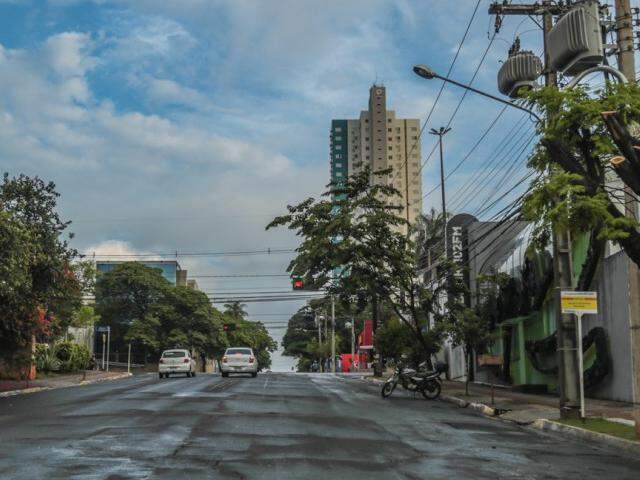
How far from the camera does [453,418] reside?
17.7 metres

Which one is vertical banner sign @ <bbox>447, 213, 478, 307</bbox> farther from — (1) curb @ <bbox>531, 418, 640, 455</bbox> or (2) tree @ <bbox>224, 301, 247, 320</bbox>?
(2) tree @ <bbox>224, 301, 247, 320</bbox>

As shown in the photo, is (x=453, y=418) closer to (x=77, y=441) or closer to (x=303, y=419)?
(x=303, y=419)

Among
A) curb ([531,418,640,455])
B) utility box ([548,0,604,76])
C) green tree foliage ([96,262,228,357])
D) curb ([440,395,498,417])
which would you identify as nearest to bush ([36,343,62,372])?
curb ([440,395,498,417])

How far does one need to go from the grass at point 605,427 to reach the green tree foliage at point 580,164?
11.6 feet

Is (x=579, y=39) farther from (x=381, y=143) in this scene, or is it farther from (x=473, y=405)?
(x=381, y=143)

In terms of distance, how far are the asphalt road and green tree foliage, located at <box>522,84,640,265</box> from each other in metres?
3.49

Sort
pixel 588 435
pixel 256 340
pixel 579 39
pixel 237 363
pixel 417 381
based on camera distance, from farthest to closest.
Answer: pixel 256 340, pixel 237 363, pixel 417 381, pixel 579 39, pixel 588 435

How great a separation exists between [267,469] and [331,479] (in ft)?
3.15

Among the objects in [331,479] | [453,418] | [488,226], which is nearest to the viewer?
[331,479]

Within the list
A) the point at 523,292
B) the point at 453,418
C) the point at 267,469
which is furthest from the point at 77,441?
the point at 523,292

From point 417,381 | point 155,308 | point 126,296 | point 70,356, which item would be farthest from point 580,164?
point 126,296

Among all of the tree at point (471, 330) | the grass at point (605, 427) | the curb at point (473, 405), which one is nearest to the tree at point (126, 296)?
the tree at point (471, 330)

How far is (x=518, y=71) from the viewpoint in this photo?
19.4m

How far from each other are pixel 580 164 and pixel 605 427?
18.0 feet
